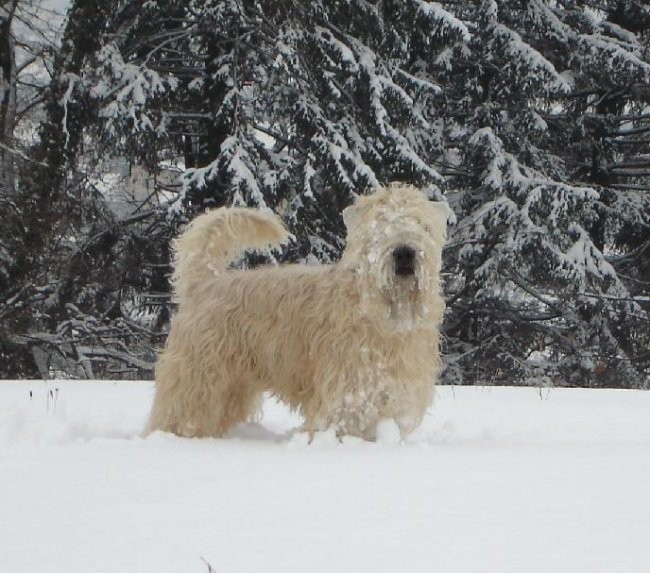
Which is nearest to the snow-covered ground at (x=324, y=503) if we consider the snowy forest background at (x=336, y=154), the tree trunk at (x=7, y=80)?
the snowy forest background at (x=336, y=154)

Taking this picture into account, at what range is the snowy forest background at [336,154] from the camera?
36.0 feet

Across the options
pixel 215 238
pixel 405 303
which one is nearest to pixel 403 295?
pixel 405 303

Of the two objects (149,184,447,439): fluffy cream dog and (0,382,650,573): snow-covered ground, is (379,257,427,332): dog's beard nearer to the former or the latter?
(149,184,447,439): fluffy cream dog

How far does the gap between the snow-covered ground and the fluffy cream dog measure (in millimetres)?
275

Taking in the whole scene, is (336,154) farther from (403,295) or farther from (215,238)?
(403,295)

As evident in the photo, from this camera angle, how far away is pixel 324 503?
2398mm

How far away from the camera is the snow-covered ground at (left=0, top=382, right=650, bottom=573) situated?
188 centimetres

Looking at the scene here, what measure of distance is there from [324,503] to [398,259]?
172cm

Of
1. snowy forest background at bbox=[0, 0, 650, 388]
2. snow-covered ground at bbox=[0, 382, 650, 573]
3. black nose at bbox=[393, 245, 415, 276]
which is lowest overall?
snow-covered ground at bbox=[0, 382, 650, 573]

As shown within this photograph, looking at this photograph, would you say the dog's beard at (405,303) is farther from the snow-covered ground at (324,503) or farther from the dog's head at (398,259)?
the snow-covered ground at (324,503)

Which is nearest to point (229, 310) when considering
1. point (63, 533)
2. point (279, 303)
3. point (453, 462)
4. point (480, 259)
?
point (279, 303)

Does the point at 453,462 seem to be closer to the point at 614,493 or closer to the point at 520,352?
the point at 614,493

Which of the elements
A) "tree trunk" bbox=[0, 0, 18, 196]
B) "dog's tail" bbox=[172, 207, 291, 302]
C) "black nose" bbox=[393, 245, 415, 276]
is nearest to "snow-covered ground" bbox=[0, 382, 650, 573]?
"black nose" bbox=[393, 245, 415, 276]

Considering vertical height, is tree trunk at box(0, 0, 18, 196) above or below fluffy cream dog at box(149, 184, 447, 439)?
above
